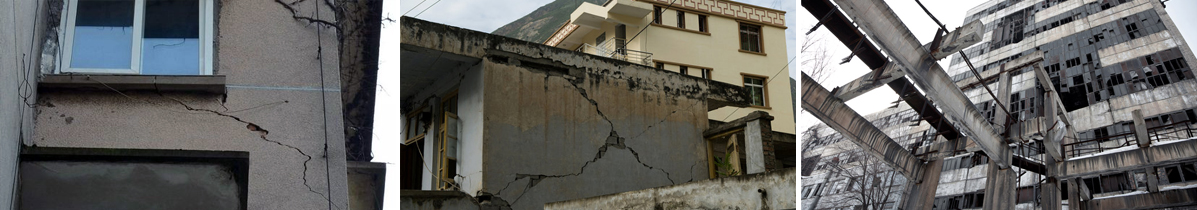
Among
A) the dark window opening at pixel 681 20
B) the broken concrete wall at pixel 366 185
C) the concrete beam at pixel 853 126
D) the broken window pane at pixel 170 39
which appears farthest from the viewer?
the dark window opening at pixel 681 20

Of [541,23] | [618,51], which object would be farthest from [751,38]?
[541,23]

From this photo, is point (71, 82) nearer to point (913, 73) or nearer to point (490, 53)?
point (490, 53)

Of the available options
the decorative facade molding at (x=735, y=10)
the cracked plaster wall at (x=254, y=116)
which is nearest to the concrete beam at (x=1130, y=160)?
the decorative facade molding at (x=735, y=10)

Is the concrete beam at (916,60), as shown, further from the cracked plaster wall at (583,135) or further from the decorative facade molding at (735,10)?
the decorative facade molding at (735,10)

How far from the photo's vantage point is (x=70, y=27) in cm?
439

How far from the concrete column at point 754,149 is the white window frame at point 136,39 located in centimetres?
821

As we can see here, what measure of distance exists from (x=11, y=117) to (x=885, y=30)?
6966mm

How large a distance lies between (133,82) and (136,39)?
0.35 meters

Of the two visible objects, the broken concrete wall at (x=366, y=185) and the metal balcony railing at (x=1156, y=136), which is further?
the metal balcony railing at (x=1156, y=136)

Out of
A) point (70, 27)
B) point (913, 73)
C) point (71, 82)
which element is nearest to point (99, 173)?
point (71, 82)

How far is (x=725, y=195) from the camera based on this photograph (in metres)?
6.82

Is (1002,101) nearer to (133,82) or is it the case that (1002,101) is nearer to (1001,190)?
(1001,190)

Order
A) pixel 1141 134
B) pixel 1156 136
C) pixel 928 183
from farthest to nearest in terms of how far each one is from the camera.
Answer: pixel 1156 136 < pixel 1141 134 < pixel 928 183

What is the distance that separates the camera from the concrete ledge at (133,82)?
415cm
